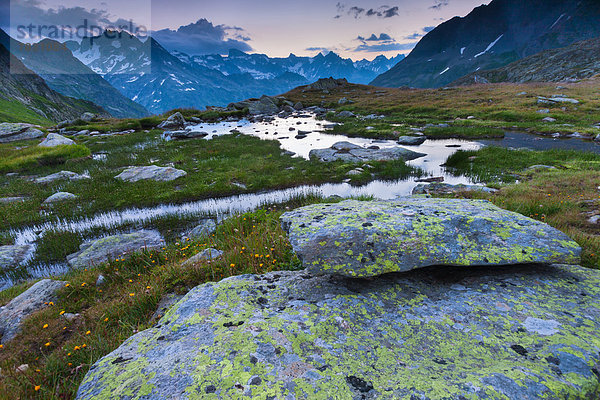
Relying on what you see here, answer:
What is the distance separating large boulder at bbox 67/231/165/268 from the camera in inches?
364

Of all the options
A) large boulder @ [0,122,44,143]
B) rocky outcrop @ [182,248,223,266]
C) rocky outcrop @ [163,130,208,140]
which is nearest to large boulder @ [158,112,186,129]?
rocky outcrop @ [163,130,208,140]

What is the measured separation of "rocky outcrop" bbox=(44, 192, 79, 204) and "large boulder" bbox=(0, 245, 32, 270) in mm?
6346

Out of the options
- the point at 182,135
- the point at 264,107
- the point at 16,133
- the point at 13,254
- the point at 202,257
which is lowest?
the point at 13,254

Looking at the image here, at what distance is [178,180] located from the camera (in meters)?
20.0

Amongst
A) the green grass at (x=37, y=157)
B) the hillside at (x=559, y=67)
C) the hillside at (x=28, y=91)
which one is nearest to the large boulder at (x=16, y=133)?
the green grass at (x=37, y=157)

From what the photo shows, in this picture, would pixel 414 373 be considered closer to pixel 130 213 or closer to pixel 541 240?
pixel 541 240

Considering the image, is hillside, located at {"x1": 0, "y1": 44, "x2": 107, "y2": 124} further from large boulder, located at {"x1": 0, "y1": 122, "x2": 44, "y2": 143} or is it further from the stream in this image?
the stream

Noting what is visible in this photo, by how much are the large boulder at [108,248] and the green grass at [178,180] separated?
580 cm

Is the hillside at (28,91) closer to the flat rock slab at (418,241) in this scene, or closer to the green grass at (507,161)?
the green grass at (507,161)

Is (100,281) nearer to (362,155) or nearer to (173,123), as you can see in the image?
(362,155)

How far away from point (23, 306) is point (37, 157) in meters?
30.4

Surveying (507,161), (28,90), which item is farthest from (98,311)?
(28,90)

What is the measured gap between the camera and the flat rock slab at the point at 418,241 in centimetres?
384

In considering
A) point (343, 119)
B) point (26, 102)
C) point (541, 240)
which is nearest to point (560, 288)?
point (541, 240)
